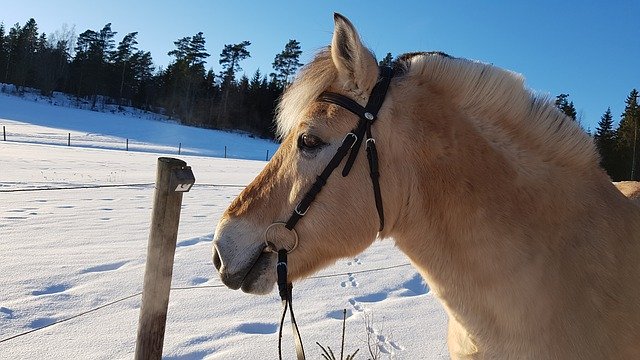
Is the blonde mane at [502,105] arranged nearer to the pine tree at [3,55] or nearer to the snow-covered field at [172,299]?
the snow-covered field at [172,299]

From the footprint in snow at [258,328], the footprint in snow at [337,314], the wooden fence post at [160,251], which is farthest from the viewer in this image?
the footprint in snow at [337,314]

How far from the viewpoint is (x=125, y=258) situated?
17.7 feet

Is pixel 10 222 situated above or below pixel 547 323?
below

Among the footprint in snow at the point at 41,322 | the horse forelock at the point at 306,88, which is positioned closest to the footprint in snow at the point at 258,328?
the footprint in snow at the point at 41,322

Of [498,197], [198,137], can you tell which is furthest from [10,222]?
[198,137]

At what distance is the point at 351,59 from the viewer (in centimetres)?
190

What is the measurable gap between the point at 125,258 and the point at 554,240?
4.93 meters

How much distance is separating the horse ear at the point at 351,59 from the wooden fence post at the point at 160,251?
4.02 feet

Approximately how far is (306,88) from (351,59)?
0.25 m

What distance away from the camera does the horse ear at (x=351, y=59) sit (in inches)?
72.2

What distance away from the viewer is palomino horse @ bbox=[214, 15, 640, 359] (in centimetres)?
170

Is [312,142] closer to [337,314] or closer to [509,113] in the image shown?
[509,113]

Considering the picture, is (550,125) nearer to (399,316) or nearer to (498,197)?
(498,197)

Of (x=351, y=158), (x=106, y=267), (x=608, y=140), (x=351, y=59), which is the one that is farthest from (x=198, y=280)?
(x=608, y=140)
